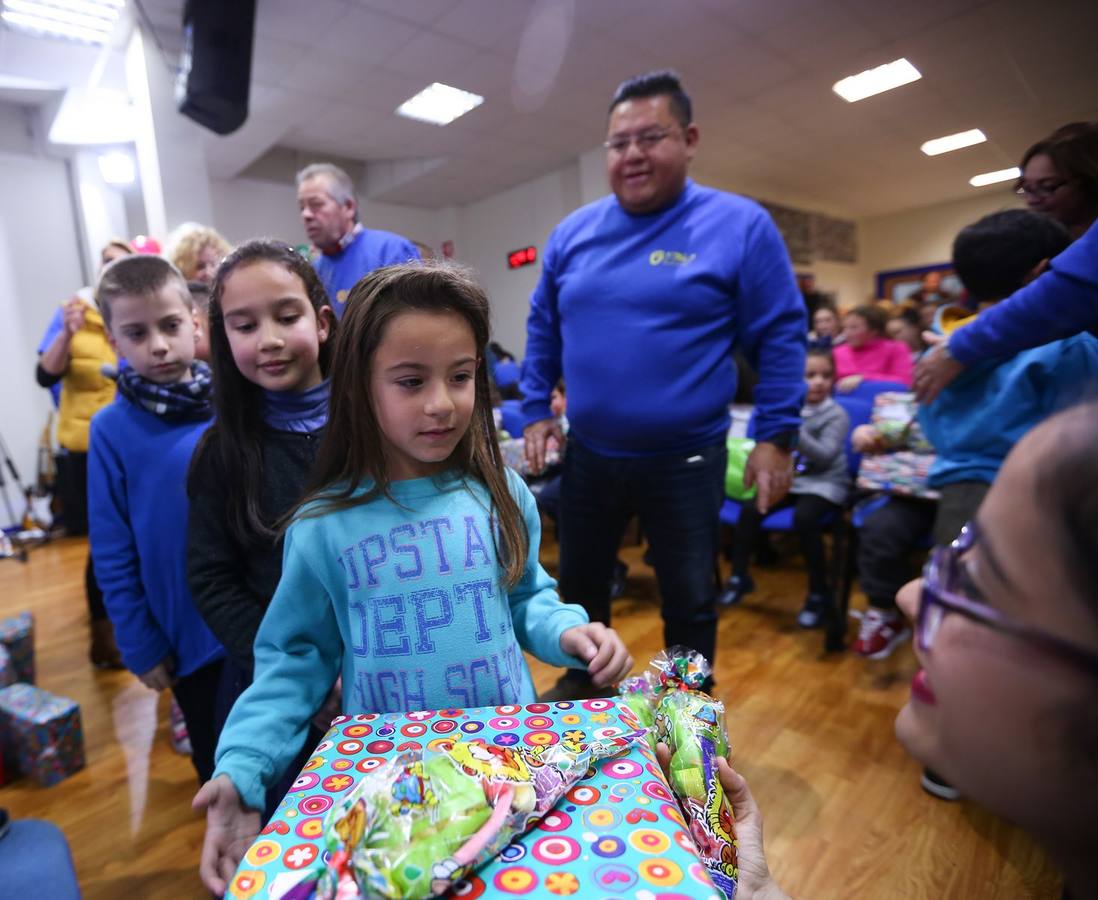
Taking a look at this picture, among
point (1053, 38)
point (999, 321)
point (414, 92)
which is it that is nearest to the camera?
point (999, 321)

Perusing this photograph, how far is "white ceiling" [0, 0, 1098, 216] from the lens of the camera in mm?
4469

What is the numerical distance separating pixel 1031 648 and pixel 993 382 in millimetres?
1741

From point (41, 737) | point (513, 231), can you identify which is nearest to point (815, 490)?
point (41, 737)

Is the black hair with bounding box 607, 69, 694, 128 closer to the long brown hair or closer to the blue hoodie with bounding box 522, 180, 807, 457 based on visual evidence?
the blue hoodie with bounding box 522, 180, 807, 457

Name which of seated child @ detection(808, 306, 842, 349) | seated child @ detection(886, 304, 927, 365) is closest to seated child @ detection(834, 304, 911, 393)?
seated child @ detection(886, 304, 927, 365)

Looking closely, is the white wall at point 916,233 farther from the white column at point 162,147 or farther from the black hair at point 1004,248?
the white column at point 162,147

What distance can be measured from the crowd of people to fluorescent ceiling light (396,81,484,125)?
403 centimetres

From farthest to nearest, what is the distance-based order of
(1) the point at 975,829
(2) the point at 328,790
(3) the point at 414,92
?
(3) the point at 414,92 < (1) the point at 975,829 < (2) the point at 328,790

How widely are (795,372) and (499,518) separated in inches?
46.3

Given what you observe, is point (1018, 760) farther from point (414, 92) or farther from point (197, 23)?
point (414, 92)

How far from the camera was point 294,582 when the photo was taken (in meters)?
0.85

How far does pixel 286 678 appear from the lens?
853mm

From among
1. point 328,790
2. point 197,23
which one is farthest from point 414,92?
point 328,790

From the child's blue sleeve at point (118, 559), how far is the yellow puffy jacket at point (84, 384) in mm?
2667
